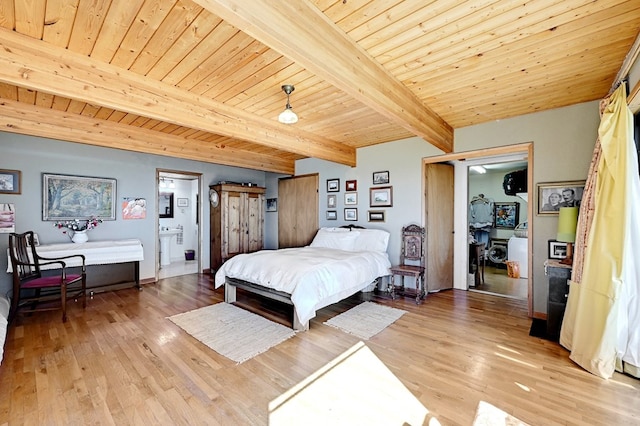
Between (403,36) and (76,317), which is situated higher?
(403,36)

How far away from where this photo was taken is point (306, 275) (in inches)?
121

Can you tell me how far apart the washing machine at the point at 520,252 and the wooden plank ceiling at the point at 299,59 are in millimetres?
3284

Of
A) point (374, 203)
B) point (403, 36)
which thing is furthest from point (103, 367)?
point (374, 203)

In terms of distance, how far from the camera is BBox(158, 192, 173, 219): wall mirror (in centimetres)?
720

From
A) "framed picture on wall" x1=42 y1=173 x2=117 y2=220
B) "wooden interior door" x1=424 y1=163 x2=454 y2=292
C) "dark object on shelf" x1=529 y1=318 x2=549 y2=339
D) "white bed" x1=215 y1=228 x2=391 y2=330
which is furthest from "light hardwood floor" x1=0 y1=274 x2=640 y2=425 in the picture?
"framed picture on wall" x1=42 y1=173 x2=117 y2=220

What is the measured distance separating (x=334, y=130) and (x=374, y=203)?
1.56 metres

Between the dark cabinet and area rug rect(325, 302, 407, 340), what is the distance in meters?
1.50

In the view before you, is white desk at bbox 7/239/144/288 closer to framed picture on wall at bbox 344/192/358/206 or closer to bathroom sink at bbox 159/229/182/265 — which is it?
bathroom sink at bbox 159/229/182/265

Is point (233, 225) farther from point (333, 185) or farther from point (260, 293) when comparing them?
point (260, 293)

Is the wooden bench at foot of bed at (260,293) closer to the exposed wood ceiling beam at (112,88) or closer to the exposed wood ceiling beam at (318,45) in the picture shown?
the exposed wood ceiling beam at (112,88)

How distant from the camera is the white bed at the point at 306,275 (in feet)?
9.92

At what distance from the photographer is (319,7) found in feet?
5.49

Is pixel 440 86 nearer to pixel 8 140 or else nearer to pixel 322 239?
pixel 322 239

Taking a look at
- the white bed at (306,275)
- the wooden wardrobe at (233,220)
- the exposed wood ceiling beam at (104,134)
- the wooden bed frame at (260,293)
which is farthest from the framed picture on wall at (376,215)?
the wooden wardrobe at (233,220)
